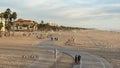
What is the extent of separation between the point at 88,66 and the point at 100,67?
1.08 metres

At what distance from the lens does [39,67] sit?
2511 centimetres

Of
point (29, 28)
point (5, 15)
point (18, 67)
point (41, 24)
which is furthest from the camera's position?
point (41, 24)

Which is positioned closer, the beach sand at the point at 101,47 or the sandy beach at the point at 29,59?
the sandy beach at the point at 29,59

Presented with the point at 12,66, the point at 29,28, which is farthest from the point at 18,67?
the point at 29,28

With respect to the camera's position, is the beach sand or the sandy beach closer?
the sandy beach

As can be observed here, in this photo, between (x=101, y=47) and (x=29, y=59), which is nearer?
(x=29, y=59)

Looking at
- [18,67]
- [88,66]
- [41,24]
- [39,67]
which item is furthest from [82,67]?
[41,24]

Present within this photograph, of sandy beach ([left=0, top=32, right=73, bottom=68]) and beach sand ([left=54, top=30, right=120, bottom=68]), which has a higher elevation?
sandy beach ([left=0, top=32, right=73, bottom=68])

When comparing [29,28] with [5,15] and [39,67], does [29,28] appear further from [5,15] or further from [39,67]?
[39,67]

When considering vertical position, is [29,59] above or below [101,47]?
above

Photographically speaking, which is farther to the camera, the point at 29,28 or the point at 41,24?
the point at 41,24

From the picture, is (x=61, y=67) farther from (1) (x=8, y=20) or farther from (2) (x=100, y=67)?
(1) (x=8, y=20)

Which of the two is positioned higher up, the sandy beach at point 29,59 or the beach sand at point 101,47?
the sandy beach at point 29,59

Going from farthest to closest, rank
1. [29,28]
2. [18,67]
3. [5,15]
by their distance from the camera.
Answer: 1. [29,28]
2. [5,15]
3. [18,67]
